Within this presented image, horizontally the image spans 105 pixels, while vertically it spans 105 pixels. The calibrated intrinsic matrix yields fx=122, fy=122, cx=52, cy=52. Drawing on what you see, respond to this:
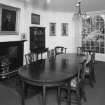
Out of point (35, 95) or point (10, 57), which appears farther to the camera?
point (10, 57)

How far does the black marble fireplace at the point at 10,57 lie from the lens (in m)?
3.90


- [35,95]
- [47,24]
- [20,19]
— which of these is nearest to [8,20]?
[20,19]

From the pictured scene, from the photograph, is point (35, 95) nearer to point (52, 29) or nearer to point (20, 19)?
point (20, 19)

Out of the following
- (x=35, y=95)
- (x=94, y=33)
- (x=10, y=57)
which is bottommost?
(x=35, y=95)

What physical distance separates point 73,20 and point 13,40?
422 centimetres

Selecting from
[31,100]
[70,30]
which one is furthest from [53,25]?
[31,100]

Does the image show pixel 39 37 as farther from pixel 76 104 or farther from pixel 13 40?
pixel 76 104

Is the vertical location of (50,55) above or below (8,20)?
below

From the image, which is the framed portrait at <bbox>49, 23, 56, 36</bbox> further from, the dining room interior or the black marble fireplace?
the black marble fireplace

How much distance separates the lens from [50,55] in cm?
435

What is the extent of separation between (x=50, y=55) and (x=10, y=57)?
4.57 ft

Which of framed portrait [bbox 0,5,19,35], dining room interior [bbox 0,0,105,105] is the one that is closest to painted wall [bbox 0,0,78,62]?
dining room interior [bbox 0,0,105,105]

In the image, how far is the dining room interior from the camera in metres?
2.54

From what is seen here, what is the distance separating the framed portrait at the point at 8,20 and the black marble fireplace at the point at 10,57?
0.41 metres
